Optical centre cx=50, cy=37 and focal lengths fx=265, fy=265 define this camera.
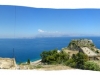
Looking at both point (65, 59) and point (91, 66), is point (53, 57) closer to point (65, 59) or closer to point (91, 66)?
point (65, 59)

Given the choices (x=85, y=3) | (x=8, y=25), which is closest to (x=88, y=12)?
(x=85, y=3)

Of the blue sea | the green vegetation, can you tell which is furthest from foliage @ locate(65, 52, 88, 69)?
the blue sea

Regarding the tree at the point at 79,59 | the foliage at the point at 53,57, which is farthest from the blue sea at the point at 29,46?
the tree at the point at 79,59

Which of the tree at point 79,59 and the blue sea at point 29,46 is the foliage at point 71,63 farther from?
the blue sea at point 29,46

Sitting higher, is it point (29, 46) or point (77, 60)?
point (29, 46)

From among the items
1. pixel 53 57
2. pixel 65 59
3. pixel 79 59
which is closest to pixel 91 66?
pixel 79 59
